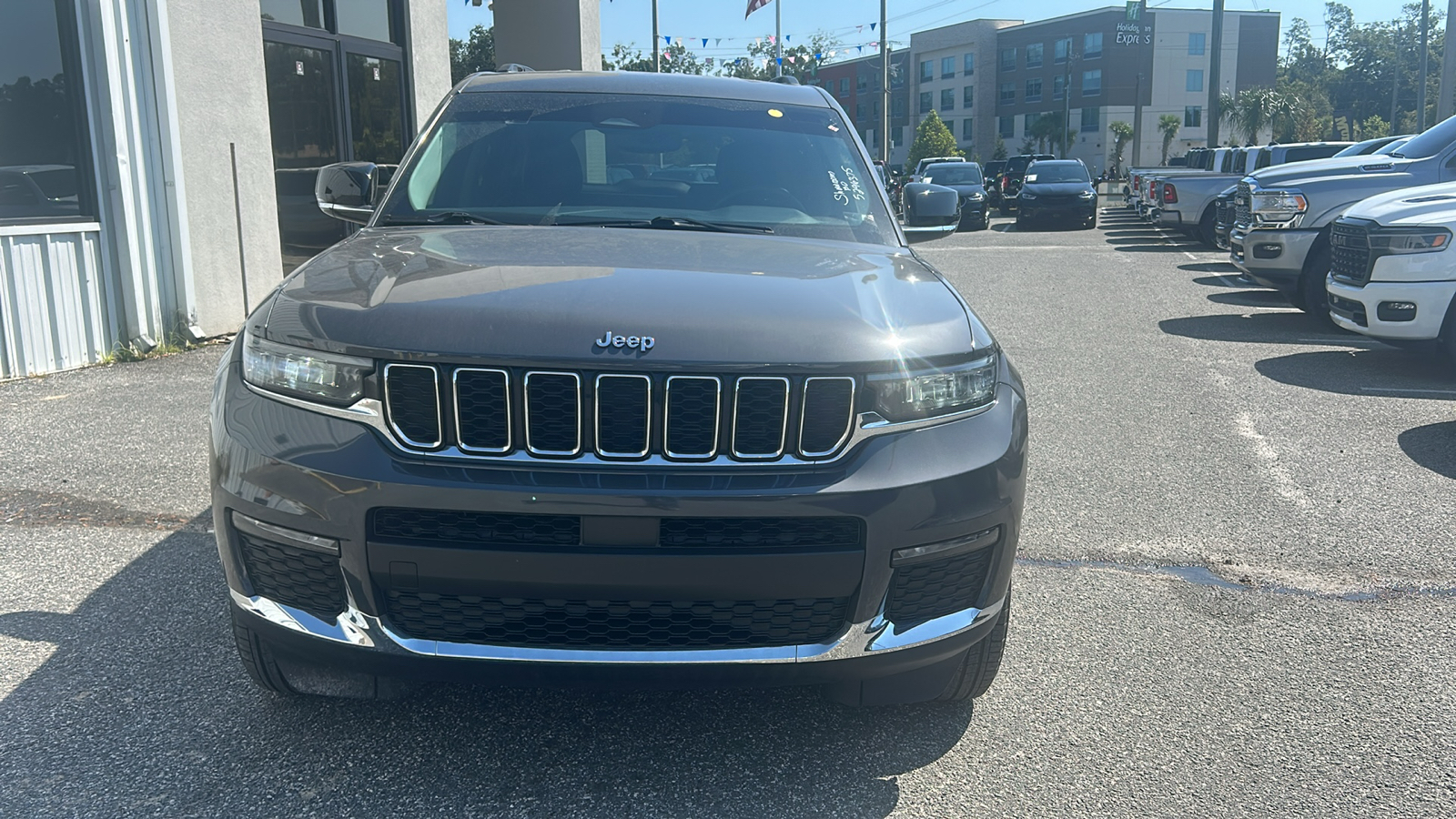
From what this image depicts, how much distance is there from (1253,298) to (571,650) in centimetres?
1202

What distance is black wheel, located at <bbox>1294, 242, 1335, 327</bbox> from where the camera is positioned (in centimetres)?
1080

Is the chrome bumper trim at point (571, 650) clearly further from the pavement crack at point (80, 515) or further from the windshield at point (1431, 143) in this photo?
the windshield at point (1431, 143)

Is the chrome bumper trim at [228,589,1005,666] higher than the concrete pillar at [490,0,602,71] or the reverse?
the reverse

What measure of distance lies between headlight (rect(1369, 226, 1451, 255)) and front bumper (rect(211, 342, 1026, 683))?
6.84 m

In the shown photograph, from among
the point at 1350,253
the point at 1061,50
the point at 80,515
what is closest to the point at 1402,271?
the point at 1350,253

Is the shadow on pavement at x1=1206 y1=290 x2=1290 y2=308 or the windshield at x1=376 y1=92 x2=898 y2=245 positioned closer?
the windshield at x1=376 y1=92 x2=898 y2=245

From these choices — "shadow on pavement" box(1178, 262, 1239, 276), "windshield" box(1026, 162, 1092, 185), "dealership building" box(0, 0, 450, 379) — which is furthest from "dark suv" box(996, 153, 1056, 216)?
"dealership building" box(0, 0, 450, 379)

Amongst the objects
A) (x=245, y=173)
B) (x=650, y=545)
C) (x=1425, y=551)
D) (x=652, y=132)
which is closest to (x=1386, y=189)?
(x=1425, y=551)

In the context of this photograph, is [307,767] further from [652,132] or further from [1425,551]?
[1425,551]

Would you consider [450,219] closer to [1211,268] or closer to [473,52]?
[1211,268]

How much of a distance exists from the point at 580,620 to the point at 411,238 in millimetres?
1463

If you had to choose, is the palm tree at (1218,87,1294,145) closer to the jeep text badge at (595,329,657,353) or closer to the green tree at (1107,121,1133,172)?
the green tree at (1107,121,1133,172)

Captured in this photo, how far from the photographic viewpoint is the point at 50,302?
7.87 metres

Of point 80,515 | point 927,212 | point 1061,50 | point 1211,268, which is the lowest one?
point 1211,268
